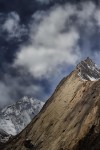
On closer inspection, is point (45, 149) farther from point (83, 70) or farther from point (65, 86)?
point (83, 70)

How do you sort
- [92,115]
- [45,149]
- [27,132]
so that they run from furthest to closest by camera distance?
[27,132], [45,149], [92,115]

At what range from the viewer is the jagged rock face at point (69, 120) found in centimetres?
5694

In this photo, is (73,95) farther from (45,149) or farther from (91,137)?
(91,137)

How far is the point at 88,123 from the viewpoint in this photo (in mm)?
57312

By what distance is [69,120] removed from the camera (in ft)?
216

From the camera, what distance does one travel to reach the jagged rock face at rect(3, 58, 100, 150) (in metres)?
56.9

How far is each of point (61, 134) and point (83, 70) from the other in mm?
30910

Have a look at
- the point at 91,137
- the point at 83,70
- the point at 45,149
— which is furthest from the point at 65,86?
the point at 91,137

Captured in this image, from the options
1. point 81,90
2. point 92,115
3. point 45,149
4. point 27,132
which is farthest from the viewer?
point 27,132

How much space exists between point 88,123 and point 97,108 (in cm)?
338

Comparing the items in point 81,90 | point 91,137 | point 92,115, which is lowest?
point 91,137

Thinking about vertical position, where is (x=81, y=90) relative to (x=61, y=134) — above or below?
above

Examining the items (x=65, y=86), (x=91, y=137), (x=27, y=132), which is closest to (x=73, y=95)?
(x=65, y=86)

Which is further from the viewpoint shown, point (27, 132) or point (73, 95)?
point (27, 132)
